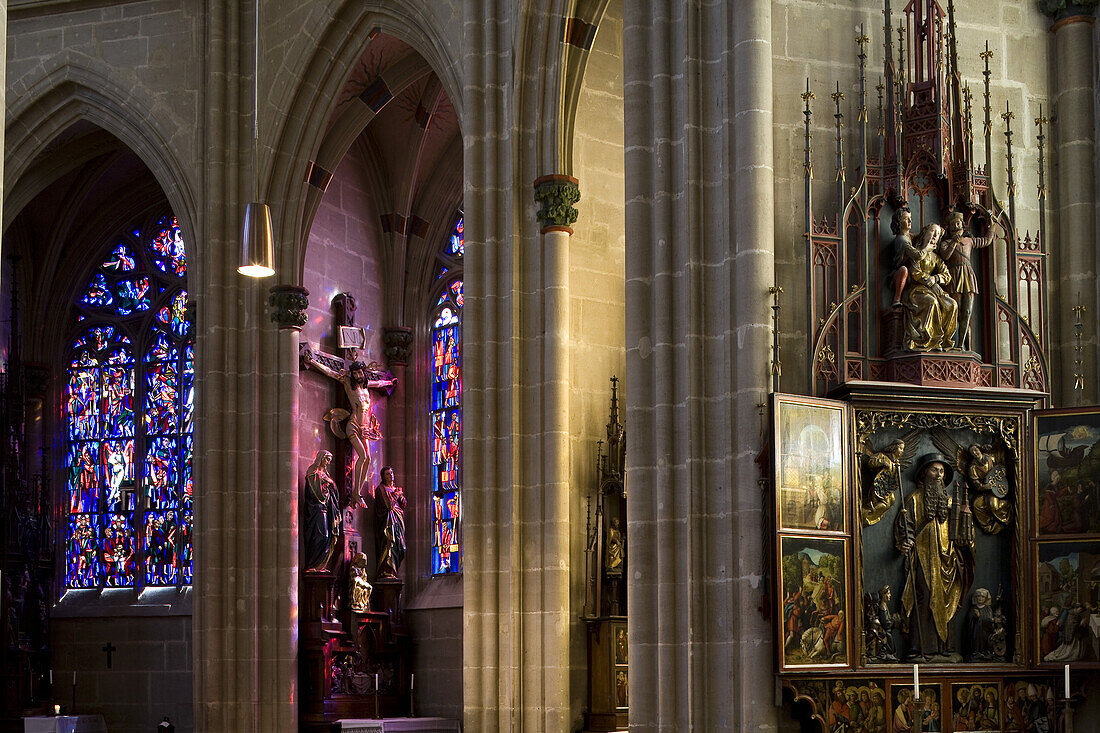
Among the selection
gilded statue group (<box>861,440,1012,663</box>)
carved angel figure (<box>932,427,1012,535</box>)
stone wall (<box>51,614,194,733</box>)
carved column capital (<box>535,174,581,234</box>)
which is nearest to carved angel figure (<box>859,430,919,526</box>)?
gilded statue group (<box>861,440,1012,663</box>)

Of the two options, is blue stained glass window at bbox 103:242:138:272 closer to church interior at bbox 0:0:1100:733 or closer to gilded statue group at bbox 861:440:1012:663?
church interior at bbox 0:0:1100:733

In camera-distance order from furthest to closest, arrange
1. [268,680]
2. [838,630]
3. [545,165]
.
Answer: [268,680] → [545,165] → [838,630]

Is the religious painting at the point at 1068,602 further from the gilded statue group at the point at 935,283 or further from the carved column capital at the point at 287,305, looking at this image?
the carved column capital at the point at 287,305

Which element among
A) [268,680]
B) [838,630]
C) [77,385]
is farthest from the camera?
[77,385]

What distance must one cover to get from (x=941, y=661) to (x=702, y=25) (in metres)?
4.87

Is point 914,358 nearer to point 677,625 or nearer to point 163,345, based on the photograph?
point 677,625

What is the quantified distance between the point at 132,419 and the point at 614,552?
11.1 meters

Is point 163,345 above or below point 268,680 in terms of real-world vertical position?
above

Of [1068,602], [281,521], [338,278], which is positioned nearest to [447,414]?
[338,278]

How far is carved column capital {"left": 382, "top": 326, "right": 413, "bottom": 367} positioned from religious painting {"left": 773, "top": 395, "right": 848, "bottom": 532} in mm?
12386

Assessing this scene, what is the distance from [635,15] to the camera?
1226cm

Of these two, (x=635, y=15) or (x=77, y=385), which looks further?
(x=77, y=385)

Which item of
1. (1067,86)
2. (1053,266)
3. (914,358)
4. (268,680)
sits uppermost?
(1067,86)

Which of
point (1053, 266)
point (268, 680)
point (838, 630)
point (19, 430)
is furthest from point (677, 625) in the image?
point (19, 430)
